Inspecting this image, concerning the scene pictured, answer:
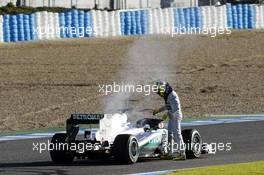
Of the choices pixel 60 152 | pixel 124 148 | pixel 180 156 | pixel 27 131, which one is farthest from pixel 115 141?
pixel 27 131

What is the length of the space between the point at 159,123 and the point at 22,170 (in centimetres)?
252

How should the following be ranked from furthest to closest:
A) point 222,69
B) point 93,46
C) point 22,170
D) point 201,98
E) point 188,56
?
point 93,46
point 188,56
point 222,69
point 201,98
point 22,170

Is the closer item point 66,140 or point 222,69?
point 66,140

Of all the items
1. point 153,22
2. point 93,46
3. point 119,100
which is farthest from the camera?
point 153,22

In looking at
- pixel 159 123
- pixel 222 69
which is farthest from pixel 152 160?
pixel 222 69

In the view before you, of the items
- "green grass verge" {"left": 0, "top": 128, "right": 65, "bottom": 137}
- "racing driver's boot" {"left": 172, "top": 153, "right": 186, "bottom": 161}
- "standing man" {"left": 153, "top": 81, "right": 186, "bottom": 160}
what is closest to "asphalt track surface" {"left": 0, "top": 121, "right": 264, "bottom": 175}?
"racing driver's boot" {"left": 172, "top": 153, "right": 186, "bottom": 161}

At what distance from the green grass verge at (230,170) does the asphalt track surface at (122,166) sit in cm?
88

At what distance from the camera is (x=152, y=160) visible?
54.7 ft

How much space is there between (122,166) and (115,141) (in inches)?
16.3

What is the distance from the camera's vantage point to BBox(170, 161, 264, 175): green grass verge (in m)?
14.0

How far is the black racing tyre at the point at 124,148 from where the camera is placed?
15.7m

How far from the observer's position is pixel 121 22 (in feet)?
155

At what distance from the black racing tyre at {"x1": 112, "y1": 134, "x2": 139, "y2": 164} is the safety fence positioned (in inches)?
1001

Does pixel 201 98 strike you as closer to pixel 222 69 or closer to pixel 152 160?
pixel 222 69
